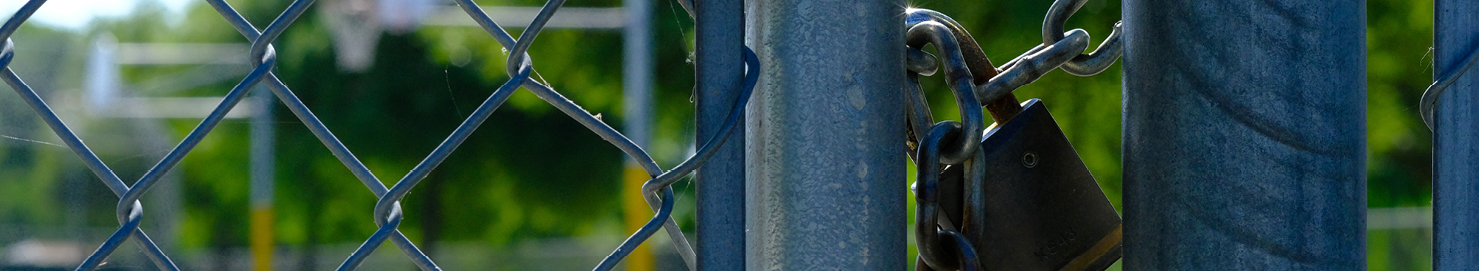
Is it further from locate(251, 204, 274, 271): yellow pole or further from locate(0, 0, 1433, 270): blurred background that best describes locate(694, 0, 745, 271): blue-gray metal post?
locate(251, 204, 274, 271): yellow pole

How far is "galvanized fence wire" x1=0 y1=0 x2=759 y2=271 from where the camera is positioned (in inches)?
27.2

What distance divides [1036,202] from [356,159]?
1.64 feet

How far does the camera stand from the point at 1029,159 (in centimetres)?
83

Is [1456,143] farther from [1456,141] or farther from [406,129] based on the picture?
[406,129]

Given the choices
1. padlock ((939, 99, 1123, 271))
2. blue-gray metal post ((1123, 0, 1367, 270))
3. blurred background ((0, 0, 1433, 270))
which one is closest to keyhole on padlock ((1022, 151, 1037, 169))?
padlock ((939, 99, 1123, 271))

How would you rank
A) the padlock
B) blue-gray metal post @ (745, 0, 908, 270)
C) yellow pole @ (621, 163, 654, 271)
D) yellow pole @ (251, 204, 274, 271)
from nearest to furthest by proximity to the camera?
blue-gray metal post @ (745, 0, 908, 270) < the padlock < yellow pole @ (621, 163, 654, 271) < yellow pole @ (251, 204, 274, 271)

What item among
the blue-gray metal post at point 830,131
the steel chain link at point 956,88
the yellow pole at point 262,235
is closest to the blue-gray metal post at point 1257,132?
the steel chain link at point 956,88

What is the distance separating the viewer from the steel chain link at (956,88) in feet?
2.36

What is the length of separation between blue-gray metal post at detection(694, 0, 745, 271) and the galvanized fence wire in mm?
13

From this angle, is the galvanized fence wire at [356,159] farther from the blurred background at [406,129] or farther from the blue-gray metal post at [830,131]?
the blurred background at [406,129]

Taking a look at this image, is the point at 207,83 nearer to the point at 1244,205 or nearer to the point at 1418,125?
the point at 1418,125

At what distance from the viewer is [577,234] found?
12109mm

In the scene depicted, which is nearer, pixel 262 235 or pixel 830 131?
pixel 830 131

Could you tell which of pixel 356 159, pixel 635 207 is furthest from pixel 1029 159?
pixel 635 207
